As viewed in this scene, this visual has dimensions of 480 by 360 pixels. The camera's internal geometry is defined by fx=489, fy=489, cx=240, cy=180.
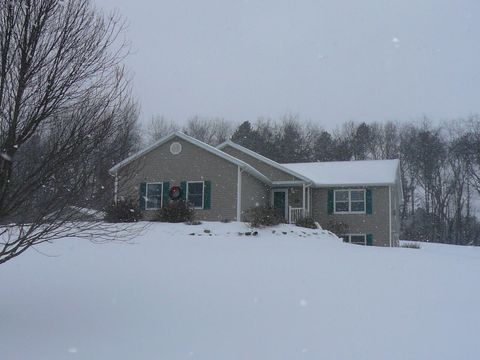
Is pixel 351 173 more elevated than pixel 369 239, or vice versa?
Result: pixel 351 173

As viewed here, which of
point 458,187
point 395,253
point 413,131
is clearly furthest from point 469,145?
point 395,253

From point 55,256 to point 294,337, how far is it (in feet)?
24.6

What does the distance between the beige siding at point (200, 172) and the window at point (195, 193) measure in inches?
8.1

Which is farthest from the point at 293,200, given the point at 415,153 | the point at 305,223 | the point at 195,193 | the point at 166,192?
the point at 415,153

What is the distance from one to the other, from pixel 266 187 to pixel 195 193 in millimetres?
4248

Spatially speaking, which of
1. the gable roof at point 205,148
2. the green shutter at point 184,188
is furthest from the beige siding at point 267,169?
the green shutter at point 184,188

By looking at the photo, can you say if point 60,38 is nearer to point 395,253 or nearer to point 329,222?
point 395,253

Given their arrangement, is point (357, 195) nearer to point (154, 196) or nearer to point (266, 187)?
point (266, 187)

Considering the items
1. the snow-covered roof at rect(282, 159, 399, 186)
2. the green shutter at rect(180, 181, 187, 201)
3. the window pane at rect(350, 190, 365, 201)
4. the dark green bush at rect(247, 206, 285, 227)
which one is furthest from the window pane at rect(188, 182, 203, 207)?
the window pane at rect(350, 190, 365, 201)

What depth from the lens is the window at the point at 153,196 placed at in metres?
19.8

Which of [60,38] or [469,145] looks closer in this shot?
[60,38]

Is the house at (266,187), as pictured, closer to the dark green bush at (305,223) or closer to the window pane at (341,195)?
the window pane at (341,195)

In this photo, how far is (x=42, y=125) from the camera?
20.5 feet

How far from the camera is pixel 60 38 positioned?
6.24 m
